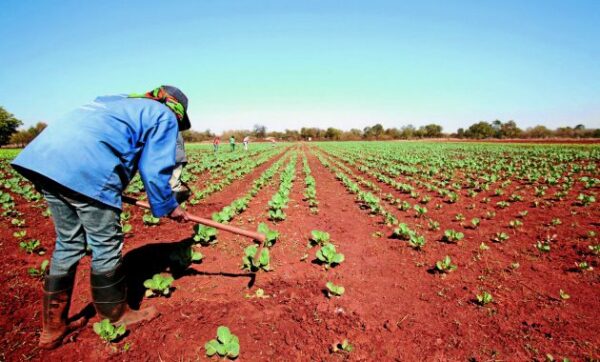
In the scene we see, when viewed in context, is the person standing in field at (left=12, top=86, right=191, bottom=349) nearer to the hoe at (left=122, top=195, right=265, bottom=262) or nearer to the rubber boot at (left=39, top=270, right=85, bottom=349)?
the rubber boot at (left=39, top=270, right=85, bottom=349)

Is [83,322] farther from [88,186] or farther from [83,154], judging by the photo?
[83,154]

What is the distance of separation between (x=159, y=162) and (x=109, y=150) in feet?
1.37

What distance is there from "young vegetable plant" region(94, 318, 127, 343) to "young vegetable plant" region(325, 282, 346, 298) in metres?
2.32

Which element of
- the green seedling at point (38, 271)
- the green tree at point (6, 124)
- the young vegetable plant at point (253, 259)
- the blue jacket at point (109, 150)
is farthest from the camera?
the green tree at point (6, 124)

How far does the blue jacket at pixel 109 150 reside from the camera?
2477mm

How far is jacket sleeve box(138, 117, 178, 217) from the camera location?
2.67m

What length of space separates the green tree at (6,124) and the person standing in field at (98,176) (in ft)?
263

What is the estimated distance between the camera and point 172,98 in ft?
A: 10.1

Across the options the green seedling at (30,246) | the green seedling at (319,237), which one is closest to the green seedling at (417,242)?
the green seedling at (319,237)

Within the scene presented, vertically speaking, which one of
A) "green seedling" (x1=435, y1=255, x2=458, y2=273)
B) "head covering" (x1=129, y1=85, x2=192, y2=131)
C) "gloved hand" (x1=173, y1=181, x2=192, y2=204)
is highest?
"head covering" (x1=129, y1=85, x2=192, y2=131)

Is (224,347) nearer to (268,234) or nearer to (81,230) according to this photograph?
(81,230)

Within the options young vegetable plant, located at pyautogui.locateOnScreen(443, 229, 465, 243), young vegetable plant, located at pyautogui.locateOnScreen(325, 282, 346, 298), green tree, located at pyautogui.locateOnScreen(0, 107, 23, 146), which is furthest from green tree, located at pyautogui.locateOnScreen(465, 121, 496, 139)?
green tree, located at pyautogui.locateOnScreen(0, 107, 23, 146)

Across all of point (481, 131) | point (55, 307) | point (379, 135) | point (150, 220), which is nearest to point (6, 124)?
point (150, 220)

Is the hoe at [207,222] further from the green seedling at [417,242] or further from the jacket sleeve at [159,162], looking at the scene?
the green seedling at [417,242]
